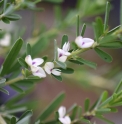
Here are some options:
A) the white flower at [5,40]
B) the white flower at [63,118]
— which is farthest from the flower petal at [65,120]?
the white flower at [5,40]

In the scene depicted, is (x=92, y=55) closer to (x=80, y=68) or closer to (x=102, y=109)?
(x=80, y=68)

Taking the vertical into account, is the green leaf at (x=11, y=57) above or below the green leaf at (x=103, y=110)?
above

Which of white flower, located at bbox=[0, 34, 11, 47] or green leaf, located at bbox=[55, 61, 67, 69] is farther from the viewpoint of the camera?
white flower, located at bbox=[0, 34, 11, 47]

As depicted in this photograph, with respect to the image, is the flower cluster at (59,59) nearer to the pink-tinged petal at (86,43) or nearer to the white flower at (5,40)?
the pink-tinged petal at (86,43)

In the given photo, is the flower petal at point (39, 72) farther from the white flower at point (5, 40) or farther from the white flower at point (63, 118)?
the white flower at point (5, 40)

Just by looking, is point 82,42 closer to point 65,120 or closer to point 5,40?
point 65,120

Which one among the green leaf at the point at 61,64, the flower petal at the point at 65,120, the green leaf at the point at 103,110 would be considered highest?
the green leaf at the point at 61,64

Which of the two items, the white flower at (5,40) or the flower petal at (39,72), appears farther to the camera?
the white flower at (5,40)

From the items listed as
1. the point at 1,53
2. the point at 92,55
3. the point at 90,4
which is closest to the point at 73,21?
the point at 90,4

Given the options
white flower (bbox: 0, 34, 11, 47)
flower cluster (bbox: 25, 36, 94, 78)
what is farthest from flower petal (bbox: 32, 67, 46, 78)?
white flower (bbox: 0, 34, 11, 47)

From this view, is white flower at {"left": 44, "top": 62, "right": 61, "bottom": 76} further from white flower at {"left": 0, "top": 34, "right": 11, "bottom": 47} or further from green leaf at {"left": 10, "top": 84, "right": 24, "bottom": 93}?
white flower at {"left": 0, "top": 34, "right": 11, "bottom": 47}

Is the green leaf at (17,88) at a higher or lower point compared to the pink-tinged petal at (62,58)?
lower

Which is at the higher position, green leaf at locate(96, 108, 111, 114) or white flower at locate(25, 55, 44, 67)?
white flower at locate(25, 55, 44, 67)
